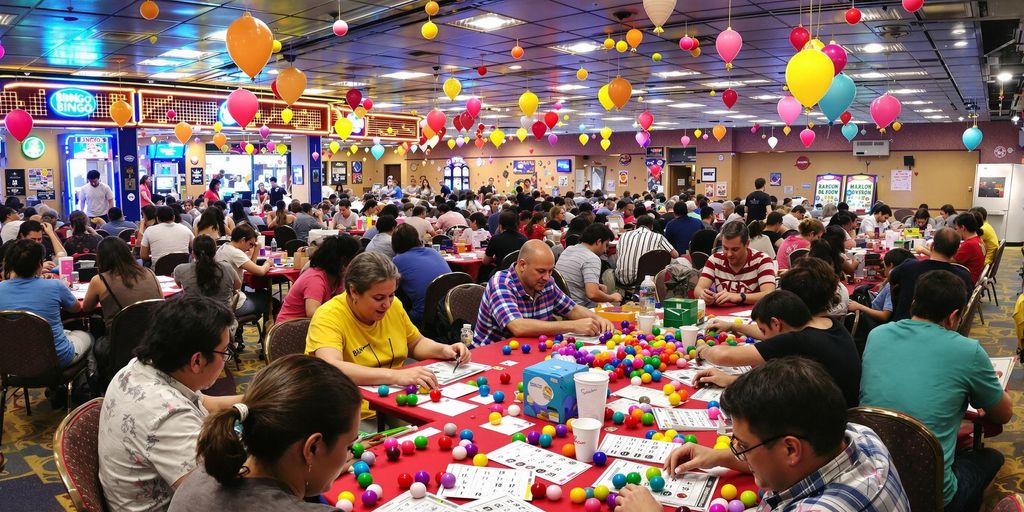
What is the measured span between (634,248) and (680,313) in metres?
3.11

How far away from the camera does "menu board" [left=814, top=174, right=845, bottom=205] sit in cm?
2181

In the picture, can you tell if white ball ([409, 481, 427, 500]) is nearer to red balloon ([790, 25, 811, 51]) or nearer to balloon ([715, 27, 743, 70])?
red balloon ([790, 25, 811, 51])

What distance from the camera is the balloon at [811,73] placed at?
4914mm

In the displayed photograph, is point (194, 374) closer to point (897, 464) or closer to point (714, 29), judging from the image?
point (897, 464)

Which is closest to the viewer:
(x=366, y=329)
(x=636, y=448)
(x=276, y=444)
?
(x=276, y=444)

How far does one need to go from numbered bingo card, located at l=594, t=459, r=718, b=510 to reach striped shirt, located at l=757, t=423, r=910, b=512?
324 mm

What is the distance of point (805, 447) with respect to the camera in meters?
1.52

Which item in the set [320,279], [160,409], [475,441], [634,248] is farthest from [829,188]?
[160,409]

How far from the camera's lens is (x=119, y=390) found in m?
2.01

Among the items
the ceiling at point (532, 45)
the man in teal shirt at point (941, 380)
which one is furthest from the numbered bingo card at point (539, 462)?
the ceiling at point (532, 45)

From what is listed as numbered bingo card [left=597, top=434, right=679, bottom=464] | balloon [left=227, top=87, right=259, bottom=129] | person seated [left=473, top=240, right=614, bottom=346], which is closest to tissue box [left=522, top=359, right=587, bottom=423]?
numbered bingo card [left=597, top=434, right=679, bottom=464]

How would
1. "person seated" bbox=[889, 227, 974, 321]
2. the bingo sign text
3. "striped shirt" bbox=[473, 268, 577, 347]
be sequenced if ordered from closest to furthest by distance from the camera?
"striped shirt" bbox=[473, 268, 577, 347] → "person seated" bbox=[889, 227, 974, 321] → the bingo sign text

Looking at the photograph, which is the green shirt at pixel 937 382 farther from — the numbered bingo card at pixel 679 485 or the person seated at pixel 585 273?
the person seated at pixel 585 273

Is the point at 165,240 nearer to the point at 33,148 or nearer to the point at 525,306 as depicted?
the point at 525,306
